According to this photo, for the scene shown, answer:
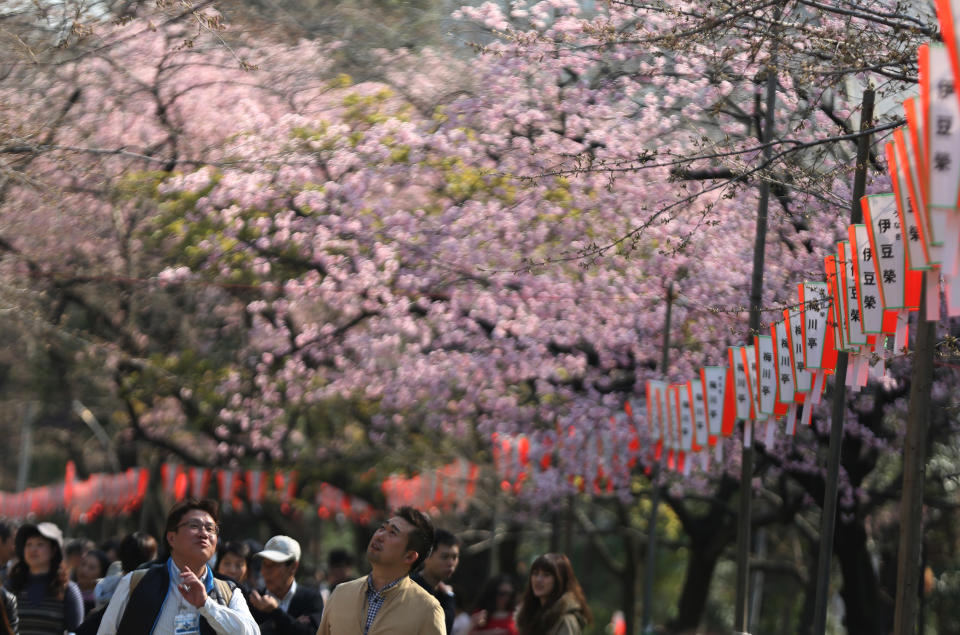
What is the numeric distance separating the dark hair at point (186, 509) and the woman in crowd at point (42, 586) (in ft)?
8.91

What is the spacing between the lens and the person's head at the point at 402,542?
688 centimetres

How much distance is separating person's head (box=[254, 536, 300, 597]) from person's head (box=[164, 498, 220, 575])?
1.72m

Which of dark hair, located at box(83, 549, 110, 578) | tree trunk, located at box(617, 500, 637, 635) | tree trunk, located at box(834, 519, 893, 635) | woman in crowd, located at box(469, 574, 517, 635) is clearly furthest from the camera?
tree trunk, located at box(617, 500, 637, 635)

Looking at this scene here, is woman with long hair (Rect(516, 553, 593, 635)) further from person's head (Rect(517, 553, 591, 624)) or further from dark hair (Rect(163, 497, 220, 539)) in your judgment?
dark hair (Rect(163, 497, 220, 539))

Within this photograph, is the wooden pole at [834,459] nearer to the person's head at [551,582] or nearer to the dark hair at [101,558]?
the person's head at [551,582]

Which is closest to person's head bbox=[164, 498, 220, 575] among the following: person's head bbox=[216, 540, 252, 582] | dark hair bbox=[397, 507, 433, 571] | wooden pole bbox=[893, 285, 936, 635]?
dark hair bbox=[397, 507, 433, 571]

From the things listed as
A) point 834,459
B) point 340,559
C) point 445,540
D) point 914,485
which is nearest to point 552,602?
point 445,540

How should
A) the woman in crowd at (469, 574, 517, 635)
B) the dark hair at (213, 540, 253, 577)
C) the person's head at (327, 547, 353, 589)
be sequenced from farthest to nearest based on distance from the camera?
1. the person's head at (327, 547, 353, 589)
2. the woman in crowd at (469, 574, 517, 635)
3. the dark hair at (213, 540, 253, 577)

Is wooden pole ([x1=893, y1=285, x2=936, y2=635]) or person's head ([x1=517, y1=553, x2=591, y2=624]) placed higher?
wooden pole ([x1=893, y1=285, x2=936, y2=635])

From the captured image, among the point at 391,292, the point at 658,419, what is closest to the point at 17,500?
the point at 391,292

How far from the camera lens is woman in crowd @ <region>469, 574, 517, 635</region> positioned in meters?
11.2

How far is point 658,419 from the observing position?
1644 centimetres

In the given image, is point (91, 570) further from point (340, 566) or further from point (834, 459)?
point (834, 459)

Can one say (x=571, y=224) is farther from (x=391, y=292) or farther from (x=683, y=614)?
(x=683, y=614)
